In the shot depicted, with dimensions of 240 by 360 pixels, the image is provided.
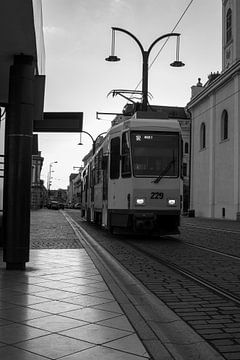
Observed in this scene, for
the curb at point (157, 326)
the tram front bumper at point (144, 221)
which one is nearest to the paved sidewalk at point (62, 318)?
the curb at point (157, 326)

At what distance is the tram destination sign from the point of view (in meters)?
11.8

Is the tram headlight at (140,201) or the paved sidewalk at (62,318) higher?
the tram headlight at (140,201)

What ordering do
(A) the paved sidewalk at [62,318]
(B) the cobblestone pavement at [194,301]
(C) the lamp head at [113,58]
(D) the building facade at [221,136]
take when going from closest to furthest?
(A) the paved sidewalk at [62,318], (B) the cobblestone pavement at [194,301], (C) the lamp head at [113,58], (D) the building facade at [221,136]

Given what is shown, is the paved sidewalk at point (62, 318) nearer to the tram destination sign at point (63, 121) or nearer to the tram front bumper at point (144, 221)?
the tram destination sign at point (63, 121)

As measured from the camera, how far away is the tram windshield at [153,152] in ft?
53.7

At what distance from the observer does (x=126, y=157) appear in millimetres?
16656

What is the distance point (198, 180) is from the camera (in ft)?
181

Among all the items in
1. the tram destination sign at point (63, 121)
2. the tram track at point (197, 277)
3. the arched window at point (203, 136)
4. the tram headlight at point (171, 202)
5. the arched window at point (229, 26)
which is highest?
the arched window at point (229, 26)

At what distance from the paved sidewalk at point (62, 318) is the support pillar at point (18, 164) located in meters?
0.45

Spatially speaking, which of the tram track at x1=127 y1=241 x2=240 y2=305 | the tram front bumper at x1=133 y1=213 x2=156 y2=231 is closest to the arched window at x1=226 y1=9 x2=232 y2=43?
the tram front bumper at x1=133 y1=213 x2=156 y2=231

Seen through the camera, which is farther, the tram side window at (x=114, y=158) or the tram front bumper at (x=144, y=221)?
the tram side window at (x=114, y=158)

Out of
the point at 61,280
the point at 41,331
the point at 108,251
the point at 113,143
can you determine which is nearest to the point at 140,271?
the point at 61,280

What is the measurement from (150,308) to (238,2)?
45845 mm

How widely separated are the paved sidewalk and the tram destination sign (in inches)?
143
